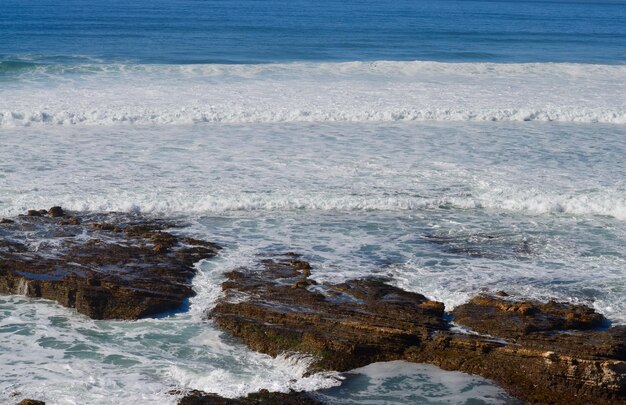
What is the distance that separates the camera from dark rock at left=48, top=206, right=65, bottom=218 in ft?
45.3

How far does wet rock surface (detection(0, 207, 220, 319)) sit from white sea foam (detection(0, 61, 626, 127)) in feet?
31.8

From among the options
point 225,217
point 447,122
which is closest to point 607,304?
point 225,217

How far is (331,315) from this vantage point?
33.2ft

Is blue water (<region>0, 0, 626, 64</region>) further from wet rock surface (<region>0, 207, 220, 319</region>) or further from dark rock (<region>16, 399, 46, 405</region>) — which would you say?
dark rock (<region>16, 399, 46, 405</region>)

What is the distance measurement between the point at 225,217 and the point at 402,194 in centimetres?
346

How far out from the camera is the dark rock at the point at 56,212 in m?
13.8

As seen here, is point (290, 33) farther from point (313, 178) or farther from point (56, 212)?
point (56, 212)

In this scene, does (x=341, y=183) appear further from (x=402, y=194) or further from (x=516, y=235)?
(x=516, y=235)

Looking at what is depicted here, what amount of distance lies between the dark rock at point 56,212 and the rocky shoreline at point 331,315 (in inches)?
45.6

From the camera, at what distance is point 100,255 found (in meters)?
12.0

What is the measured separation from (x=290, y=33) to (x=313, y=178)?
32801 mm

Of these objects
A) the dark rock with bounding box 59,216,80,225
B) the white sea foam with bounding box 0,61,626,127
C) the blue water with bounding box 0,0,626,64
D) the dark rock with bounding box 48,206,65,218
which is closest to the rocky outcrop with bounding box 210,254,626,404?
the dark rock with bounding box 59,216,80,225

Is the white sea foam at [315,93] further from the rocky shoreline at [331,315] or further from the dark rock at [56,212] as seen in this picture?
the rocky shoreline at [331,315]

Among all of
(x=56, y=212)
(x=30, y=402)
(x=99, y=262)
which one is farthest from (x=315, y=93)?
(x=30, y=402)
